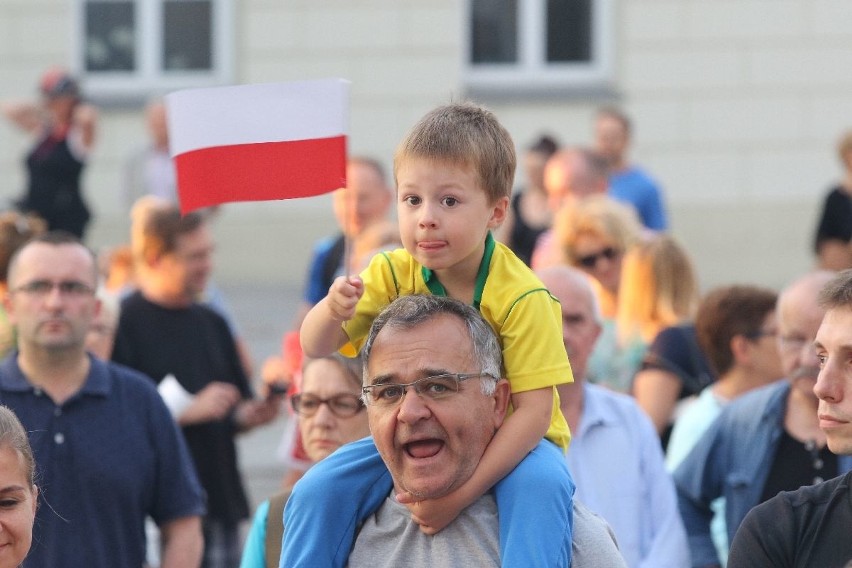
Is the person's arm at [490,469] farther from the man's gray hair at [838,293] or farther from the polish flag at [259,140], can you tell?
the polish flag at [259,140]

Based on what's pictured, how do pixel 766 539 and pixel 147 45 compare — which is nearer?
pixel 766 539

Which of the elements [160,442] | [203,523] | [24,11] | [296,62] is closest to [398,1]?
[296,62]

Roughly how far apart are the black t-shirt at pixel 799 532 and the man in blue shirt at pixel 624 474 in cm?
168

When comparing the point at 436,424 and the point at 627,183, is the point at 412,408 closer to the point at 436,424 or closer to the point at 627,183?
the point at 436,424

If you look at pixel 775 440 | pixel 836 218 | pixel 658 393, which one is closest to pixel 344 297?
pixel 775 440

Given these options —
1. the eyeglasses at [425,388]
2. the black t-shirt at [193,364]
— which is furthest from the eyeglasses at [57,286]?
the eyeglasses at [425,388]

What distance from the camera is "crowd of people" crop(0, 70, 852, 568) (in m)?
4.04

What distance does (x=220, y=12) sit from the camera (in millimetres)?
16938

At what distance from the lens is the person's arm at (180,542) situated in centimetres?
579

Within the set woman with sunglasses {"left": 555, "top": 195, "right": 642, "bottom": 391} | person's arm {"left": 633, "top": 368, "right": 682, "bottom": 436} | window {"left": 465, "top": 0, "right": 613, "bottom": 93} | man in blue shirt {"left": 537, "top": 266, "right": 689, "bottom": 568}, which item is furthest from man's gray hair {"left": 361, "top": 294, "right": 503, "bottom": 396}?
window {"left": 465, "top": 0, "right": 613, "bottom": 93}

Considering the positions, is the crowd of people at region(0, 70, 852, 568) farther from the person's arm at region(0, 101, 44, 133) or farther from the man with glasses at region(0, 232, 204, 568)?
the person's arm at region(0, 101, 44, 133)

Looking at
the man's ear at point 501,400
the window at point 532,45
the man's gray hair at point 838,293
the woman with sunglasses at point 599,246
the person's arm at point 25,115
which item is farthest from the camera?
the window at point 532,45

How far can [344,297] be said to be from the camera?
13.7 ft

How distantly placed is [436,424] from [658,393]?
332 centimetres
